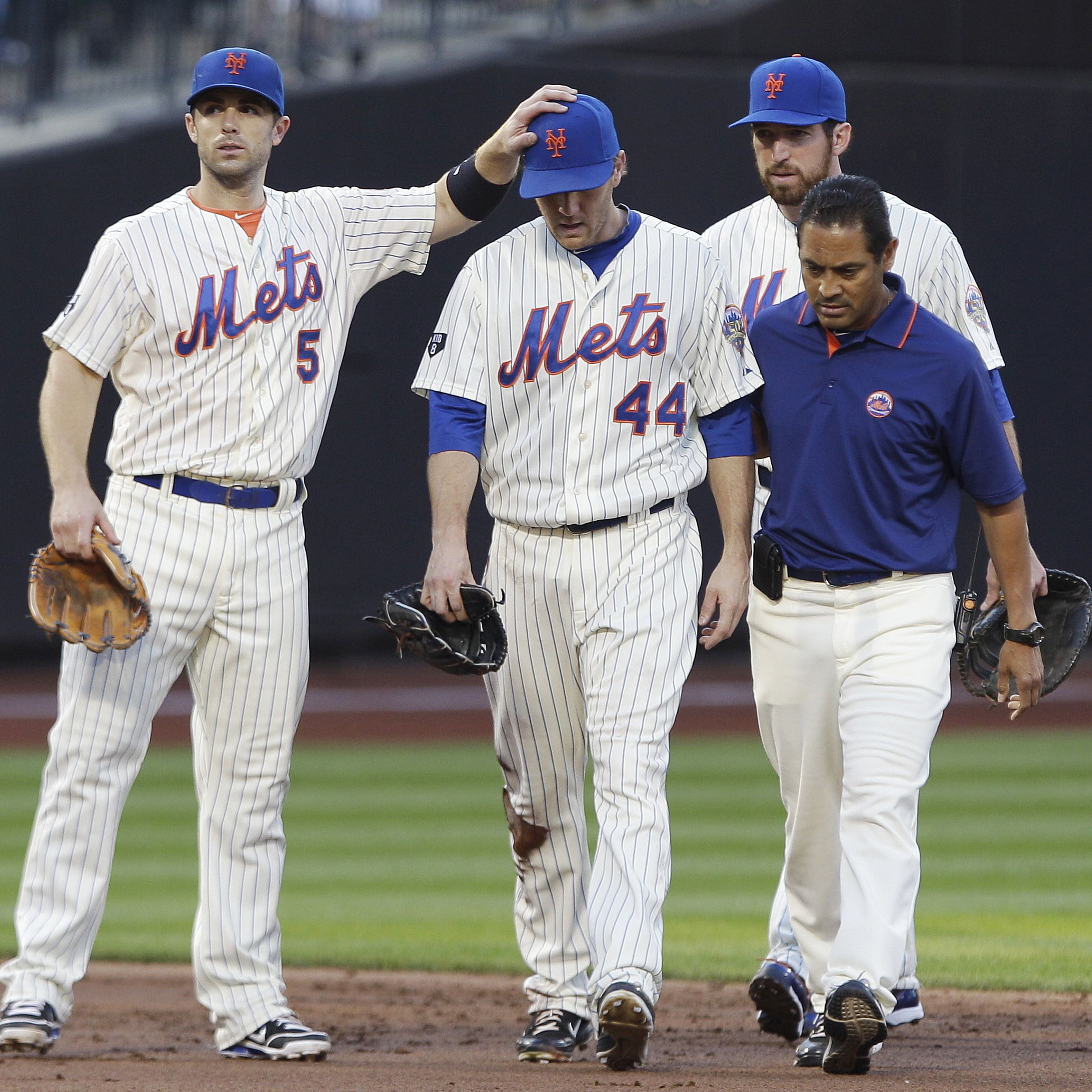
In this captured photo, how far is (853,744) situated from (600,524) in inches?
26.8

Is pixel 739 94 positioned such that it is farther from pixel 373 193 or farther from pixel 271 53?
pixel 373 193

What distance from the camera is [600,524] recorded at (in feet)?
12.2

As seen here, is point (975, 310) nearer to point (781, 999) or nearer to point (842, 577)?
point (842, 577)

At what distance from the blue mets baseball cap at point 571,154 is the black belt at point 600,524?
67cm

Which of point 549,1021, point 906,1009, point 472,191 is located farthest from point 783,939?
point 472,191

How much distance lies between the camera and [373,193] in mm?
4105

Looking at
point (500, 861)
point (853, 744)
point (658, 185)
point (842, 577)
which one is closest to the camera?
point (853, 744)

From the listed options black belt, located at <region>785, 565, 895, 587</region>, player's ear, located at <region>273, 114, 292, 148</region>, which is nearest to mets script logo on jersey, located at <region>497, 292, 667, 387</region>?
black belt, located at <region>785, 565, 895, 587</region>

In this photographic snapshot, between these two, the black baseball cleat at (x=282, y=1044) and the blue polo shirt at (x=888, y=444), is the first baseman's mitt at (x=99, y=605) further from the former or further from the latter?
the blue polo shirt at (x=888, y=444)

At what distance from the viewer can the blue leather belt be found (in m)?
3.77

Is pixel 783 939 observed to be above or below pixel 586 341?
below

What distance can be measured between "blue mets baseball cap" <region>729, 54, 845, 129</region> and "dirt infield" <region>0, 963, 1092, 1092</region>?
81.4 inches

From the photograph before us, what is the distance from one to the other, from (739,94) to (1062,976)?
1067 centimetres

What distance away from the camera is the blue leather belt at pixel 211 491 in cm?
377
